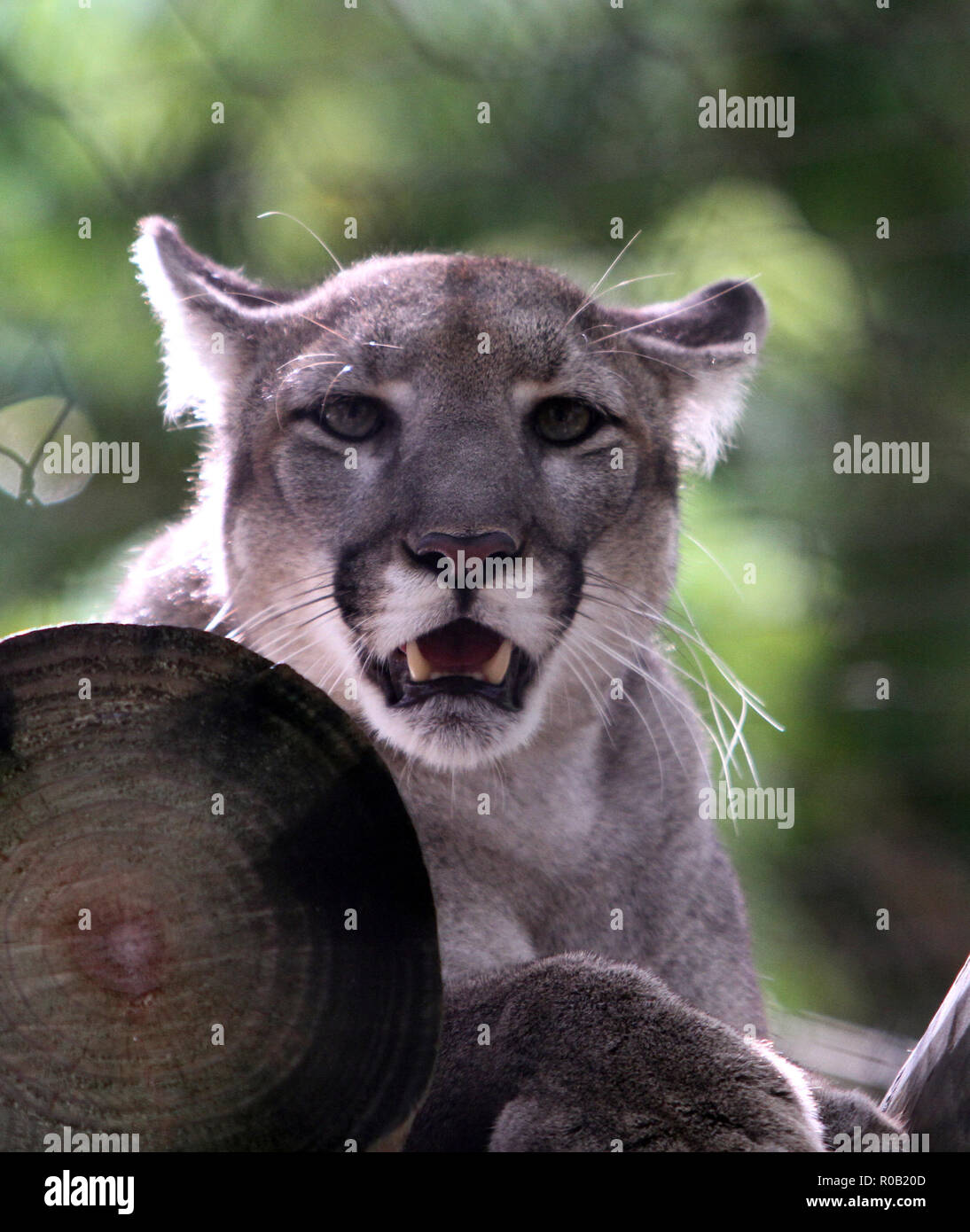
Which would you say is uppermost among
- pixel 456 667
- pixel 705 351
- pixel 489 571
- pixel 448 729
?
pixel 705 351

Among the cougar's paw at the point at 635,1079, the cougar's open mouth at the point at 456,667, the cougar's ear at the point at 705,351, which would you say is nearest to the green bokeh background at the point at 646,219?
the cougar's ear at the point at 705,351

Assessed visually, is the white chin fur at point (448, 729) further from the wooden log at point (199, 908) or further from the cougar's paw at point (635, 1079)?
the wooden log at point (199, 908)

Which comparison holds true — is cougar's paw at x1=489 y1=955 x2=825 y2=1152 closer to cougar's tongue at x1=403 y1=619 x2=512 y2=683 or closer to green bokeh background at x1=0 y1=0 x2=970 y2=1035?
cougar's tongue at x1=403 y1=619 x2=512 y2=683

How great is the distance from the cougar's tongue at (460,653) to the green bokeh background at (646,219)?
Result: 3058mm

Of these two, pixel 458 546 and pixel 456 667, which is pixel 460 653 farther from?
pixel 458 546

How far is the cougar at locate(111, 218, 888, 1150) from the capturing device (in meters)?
3.29

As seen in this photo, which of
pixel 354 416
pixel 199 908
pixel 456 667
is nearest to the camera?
pixel 199 908

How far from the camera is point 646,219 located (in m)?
7.50

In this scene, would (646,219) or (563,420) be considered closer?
(563,420)

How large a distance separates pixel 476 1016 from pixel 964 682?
5950 mm

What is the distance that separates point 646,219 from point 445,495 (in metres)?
4.68

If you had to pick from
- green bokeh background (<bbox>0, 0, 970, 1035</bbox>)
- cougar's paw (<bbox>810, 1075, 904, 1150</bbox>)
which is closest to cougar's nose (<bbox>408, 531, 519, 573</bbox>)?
cougar's paw (<bbox>810, 1075, 904, 1150</bbox>)

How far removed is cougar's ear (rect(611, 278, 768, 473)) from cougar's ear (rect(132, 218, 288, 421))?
1071 millimetres

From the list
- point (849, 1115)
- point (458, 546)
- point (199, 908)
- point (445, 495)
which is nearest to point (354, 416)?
point (445, 495)
